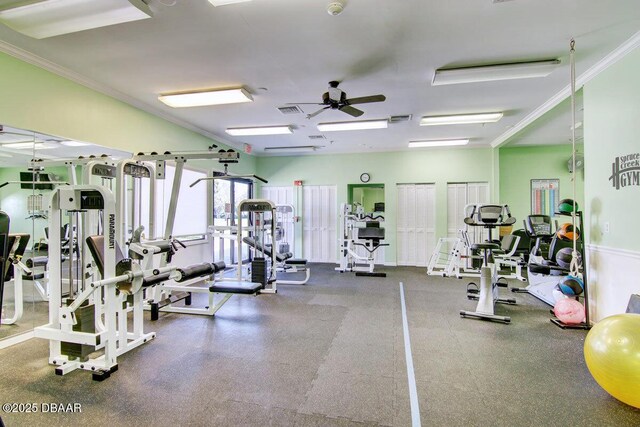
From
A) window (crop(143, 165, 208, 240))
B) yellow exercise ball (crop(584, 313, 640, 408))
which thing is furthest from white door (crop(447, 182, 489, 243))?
window (crop(143, 165, 208, 240))

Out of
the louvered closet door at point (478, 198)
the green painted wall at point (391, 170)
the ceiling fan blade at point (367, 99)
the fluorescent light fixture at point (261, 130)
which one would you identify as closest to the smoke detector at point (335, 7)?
the ceiling fan blade at point (367, 99)

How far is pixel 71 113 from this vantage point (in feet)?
12.3

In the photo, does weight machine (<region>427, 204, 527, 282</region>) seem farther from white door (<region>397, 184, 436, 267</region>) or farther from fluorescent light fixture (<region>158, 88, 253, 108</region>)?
fluorescent light fixture (<region>158, 88, 253, 108</region>)

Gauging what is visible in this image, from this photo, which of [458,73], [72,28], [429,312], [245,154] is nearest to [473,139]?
[458,73]

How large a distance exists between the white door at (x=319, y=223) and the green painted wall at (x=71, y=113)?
13.0 feet

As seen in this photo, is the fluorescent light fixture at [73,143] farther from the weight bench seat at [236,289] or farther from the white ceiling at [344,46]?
the weight bench seat at [236,289]

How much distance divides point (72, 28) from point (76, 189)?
138cm

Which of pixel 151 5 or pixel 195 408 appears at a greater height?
pixel 151 5

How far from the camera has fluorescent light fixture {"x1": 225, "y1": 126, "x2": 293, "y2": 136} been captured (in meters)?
5.86

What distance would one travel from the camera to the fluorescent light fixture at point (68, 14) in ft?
7.78

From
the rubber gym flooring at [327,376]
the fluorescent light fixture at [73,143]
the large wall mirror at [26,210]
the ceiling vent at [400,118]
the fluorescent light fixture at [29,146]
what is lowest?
the rubber gym flooring at [327,376]

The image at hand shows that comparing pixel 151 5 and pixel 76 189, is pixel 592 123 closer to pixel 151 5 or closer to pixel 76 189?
pixel 151 5

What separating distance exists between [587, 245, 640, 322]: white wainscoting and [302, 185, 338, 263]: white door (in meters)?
5.37

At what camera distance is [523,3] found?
8.04 ft
